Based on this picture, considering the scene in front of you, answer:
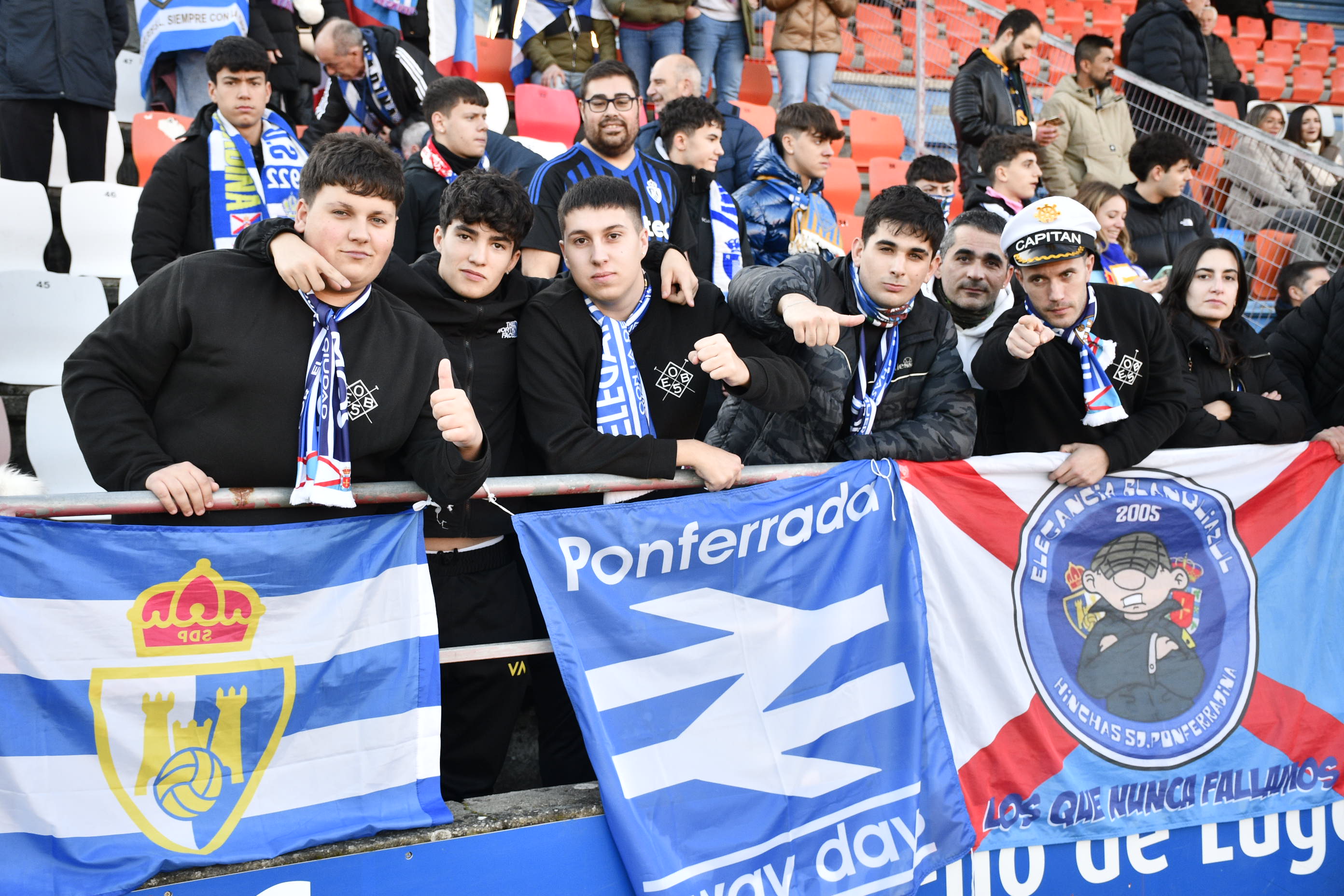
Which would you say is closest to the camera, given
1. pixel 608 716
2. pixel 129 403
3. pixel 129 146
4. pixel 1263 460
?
pixel 129 403

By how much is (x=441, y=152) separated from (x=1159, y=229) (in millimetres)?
4689

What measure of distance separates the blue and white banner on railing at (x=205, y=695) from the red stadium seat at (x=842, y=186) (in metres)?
6.70

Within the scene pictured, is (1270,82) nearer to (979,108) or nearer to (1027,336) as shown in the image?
(979,108)

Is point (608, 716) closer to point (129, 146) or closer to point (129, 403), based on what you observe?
point (129, 403)

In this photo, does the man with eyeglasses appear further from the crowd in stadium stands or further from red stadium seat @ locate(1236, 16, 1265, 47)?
red stadium seat @ locate(1236, 16, 1265, 47)

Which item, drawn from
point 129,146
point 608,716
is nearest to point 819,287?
point 608,716

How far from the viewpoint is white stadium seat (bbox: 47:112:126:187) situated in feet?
21.0

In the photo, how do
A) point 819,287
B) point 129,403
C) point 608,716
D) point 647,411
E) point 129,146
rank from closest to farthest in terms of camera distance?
1. point 129,403
2. point 608,716
3. point 647,411
4. point 819,287
5. point 129,146

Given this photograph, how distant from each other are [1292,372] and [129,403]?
453cm

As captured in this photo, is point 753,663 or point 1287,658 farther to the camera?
point 1287,658

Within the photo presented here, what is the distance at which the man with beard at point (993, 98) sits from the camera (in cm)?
764

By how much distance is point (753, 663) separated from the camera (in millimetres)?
3123

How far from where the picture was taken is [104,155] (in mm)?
6348

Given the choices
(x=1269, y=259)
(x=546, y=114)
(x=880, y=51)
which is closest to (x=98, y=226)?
(x=546, y=114)
